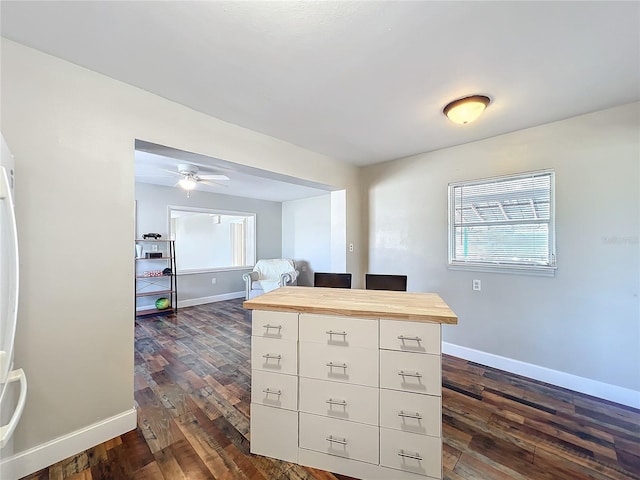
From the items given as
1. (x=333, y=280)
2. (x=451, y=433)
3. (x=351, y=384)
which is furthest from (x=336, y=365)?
(x=333, y=280)

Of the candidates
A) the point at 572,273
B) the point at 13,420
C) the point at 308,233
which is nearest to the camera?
the point at 13,420

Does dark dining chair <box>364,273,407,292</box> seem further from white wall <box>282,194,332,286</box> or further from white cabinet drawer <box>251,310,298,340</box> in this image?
white wall <box>282,194,332,286</box>

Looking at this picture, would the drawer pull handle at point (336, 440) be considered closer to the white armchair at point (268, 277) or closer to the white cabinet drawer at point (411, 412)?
the white cabinet drawer at point (411, 412)

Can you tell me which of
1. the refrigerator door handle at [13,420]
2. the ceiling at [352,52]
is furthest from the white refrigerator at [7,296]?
the ceiling at [352,52]

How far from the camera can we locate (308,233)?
650cm

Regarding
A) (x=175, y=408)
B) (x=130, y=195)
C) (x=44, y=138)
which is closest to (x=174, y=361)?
(x=175, y=408)

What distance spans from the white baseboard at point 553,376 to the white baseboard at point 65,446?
322 cm

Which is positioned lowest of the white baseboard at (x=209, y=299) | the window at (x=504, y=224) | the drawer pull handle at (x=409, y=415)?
the white baseboard at (x=209, y=299)

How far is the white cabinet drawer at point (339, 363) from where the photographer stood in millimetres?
1393

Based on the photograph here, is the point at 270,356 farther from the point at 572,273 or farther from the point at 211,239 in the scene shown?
the point at 211,239

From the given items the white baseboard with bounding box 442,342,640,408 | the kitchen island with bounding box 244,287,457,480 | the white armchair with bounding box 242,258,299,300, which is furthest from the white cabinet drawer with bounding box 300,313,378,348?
the white armchair with bounding box 242,258,299,300

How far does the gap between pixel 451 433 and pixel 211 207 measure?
562cm

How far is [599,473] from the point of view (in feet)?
4.90

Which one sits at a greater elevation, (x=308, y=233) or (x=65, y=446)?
(x=308, y=233)
